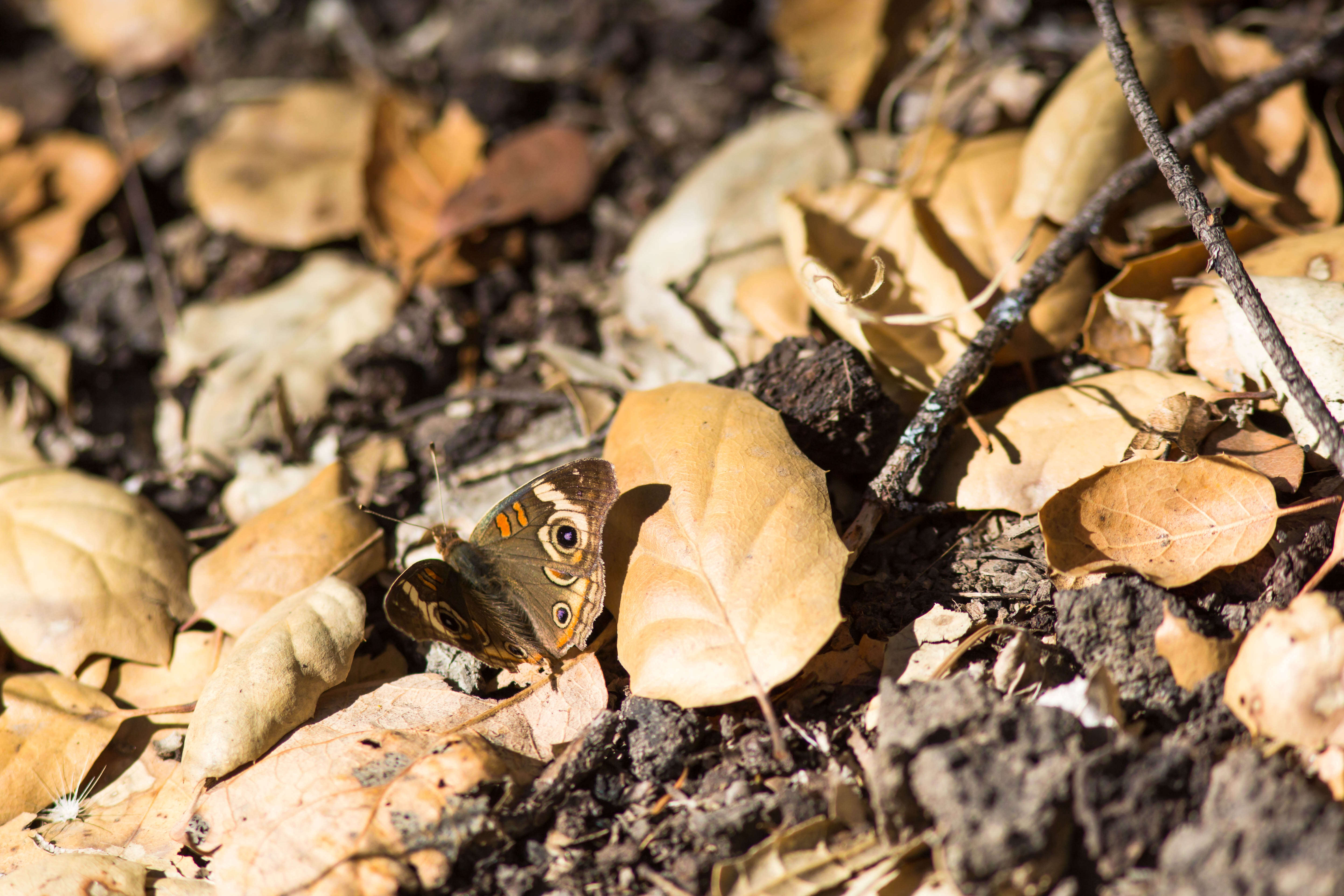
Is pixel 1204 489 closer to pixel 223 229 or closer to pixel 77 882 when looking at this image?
pixel 77 882

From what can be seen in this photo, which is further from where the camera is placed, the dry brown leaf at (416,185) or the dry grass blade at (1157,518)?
the dry brown leaf at (416,185)

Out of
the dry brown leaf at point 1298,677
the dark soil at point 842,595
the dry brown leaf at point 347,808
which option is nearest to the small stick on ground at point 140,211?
the dark soil at point 842,595

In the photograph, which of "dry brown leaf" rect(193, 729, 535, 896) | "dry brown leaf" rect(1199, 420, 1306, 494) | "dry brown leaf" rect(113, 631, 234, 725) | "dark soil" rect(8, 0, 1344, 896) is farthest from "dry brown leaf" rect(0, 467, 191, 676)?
"dry brown leaf" rect(1199, 420, 1306, 494)

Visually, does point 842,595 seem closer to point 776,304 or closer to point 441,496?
point 776,304

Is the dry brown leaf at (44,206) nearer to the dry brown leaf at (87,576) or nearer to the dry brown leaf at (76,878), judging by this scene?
the dry brown leaf at (87,576)

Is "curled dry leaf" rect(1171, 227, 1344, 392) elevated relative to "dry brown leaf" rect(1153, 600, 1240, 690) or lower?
elevated

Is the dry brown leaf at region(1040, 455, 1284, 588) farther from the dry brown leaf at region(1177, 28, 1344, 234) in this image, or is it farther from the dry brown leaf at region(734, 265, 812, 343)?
the dry brown leaf at region(1177, 28, 1344, 234)
